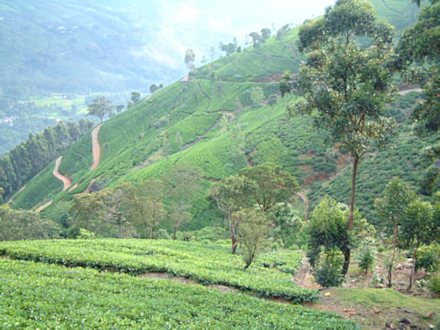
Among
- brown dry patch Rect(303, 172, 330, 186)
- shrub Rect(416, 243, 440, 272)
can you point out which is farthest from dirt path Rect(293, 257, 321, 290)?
brown dry patch Rect(303, 172, 330, 186)

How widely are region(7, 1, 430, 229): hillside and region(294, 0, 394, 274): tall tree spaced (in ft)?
7.63

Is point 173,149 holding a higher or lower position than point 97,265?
higher

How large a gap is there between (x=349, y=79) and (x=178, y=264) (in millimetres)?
14931

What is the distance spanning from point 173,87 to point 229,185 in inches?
4649

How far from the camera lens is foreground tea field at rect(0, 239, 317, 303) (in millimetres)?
20938

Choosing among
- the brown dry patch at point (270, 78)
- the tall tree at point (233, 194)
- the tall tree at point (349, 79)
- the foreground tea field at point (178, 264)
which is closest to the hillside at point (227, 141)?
the brown dry patch at point (270, 78)

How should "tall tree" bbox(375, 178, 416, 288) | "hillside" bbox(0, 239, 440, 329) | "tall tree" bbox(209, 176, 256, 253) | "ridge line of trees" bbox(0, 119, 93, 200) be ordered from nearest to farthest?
"hillside" bbox(0, 239, 440, 329), "tall tree" bbox(375, 178, 416, 288), "tall tree" bbox(209, 176, 256, 253), "ridge line of trees" bbox(0, 119, 93, 200)

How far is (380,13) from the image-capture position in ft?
456

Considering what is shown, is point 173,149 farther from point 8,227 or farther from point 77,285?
point 77,285

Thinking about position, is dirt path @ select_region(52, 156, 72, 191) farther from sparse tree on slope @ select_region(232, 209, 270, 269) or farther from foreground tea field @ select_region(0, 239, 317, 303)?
sparse tree on slope @ select_region(232, 209, 270, 269)

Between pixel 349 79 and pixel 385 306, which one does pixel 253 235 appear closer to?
pixel 385 306

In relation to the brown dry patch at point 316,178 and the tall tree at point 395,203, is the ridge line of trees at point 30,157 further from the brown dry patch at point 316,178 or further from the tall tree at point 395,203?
the tall tree at point 395,203

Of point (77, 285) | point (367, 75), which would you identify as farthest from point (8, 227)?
point (367, 75)

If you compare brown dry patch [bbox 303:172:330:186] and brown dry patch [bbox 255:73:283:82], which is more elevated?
brown dry patch [bbox 255:73:283:82]
